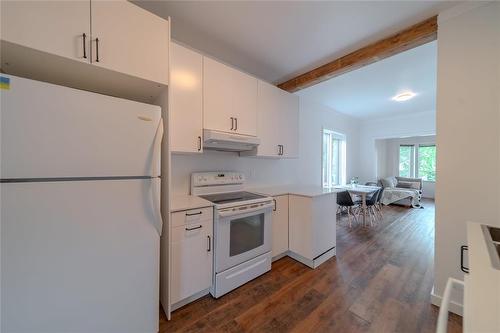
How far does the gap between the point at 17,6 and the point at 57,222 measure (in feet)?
3.77

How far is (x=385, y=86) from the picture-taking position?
337 centimetres

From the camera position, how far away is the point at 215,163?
2.47 m

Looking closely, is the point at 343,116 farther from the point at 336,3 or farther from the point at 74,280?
the point at 74,280

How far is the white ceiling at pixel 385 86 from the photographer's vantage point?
2.54m

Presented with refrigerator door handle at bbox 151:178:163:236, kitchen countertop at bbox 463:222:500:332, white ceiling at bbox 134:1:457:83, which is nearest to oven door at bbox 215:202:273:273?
refrigerator door handle at bbox 151:178:163:236

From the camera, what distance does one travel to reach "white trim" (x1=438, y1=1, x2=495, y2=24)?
4.97 feet

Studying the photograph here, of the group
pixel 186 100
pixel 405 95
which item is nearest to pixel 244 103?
pixel 186 100

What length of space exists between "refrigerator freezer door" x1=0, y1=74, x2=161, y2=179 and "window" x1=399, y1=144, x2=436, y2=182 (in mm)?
9209

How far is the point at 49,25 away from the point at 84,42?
151 mm

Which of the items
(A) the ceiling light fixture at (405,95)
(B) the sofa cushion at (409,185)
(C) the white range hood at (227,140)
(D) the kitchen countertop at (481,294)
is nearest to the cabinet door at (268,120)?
(C) the white range hood at (227,140)

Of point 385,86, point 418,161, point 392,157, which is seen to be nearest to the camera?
point 385,86

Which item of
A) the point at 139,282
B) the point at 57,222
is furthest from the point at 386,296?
the point at 57,222

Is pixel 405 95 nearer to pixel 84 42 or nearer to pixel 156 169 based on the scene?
pixel 156 169

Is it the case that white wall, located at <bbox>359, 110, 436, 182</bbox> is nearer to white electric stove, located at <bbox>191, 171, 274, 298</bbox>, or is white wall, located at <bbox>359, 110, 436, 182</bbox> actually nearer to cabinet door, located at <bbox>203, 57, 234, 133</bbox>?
white electric stove, located at <bbox>191, 171, 274, 298</bbox>
